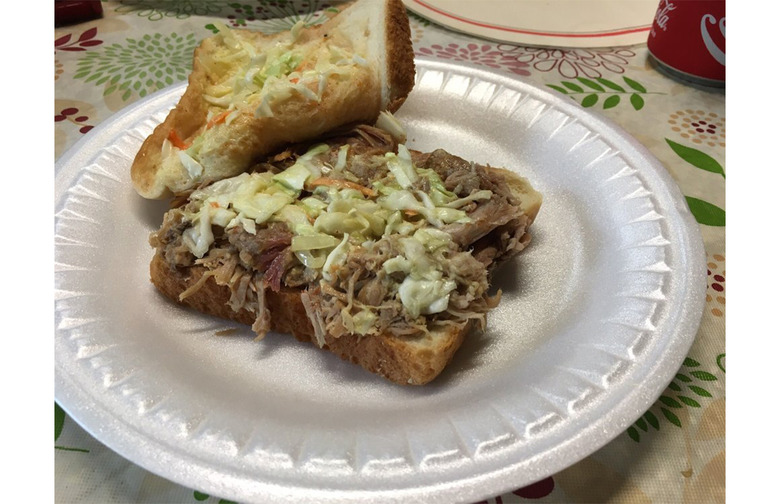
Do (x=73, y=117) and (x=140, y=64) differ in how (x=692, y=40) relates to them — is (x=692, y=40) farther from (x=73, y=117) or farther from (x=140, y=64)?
(x=73, y=117)

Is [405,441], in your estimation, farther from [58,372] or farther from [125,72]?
[125,72]

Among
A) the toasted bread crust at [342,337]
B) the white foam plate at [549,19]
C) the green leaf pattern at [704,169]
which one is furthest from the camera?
the white foam plate at [549,19]

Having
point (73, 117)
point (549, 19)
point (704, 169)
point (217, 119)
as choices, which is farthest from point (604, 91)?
point (73, 117)

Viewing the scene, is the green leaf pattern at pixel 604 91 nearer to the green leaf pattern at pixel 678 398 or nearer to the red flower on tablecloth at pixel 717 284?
the red flower on tablecloth at pixel 717 284

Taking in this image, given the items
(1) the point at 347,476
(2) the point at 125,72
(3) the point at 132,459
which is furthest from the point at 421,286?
(2) the point at 125,72

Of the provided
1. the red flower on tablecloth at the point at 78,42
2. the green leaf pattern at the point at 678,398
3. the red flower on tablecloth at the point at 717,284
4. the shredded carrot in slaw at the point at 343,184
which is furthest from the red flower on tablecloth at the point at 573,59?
the red flower on tablecloth at the point at 78,42

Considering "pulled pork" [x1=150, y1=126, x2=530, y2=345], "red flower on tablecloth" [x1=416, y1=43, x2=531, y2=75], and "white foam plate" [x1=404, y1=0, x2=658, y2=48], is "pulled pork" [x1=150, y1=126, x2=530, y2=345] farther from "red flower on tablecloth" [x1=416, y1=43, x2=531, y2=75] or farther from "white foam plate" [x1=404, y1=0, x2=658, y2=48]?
"white foam plate" [x1=404, y1=0, x2=658, y2=48]
